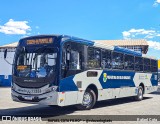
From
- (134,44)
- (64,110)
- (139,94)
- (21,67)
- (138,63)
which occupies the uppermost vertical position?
(134,44)

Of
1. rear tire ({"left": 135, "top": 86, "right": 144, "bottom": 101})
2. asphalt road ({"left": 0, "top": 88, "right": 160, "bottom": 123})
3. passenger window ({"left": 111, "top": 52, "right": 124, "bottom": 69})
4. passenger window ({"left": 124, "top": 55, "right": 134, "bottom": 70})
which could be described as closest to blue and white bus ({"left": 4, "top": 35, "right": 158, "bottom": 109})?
passenger window ({"left": 111, "top": 52, "right": 124, "bottom": 69})

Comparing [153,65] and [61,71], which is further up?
[153,65]

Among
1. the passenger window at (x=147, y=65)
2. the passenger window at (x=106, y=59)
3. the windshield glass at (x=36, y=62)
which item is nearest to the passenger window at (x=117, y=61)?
the passenger window at (x=106, y=59)

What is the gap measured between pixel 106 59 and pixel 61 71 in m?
3.90

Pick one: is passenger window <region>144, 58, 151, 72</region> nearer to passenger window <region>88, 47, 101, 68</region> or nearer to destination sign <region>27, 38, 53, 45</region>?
passenger window <region>88, 47, 101, 68</region>

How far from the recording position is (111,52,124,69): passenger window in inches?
603

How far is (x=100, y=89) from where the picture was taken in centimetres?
1384

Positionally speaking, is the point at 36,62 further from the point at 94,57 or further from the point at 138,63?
the point at 138,63

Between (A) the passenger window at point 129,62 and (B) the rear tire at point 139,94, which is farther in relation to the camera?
(B) the rear tire at point 139,94

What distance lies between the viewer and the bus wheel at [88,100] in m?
12.7

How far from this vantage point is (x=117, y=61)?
51.5 feet

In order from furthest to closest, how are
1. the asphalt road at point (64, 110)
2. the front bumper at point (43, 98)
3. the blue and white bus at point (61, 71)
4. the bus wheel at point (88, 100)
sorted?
the bus wheel at point (88, 100), the asphalt road at point (64, 110), the blue and white bus at point (61, 71), the front bumper at point (43, 98)

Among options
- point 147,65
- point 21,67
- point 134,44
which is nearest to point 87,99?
point 21,67

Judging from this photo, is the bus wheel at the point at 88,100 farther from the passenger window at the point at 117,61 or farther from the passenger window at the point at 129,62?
the passenger window at the point at 129,62
